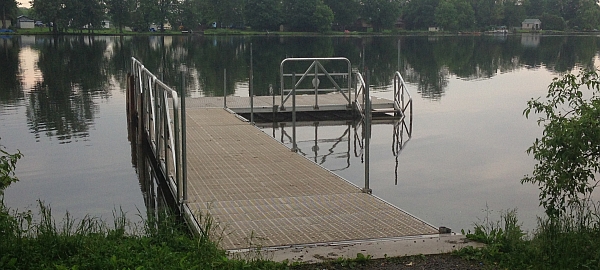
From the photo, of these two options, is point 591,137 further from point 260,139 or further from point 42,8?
point 42,8

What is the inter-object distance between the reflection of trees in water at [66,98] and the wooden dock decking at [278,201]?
18.5ft

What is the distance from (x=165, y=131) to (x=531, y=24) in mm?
122888

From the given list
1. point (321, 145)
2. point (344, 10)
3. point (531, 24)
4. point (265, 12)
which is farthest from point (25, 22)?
point (321, 145)

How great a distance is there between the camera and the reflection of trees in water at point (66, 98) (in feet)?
57.1

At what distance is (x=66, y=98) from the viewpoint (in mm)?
23109

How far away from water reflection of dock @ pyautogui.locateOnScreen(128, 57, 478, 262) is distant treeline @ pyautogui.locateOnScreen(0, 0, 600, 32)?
83.0m

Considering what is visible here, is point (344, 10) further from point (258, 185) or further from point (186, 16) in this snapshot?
point (258, 185)

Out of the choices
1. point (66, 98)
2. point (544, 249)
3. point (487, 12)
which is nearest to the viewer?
point (544, 249)

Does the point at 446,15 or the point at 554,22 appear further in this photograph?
the point at 554,22

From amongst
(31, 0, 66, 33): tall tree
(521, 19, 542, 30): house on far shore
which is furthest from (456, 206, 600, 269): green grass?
(521, 19, 542, 30): house on far shore

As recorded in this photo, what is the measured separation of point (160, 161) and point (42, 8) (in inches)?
3301

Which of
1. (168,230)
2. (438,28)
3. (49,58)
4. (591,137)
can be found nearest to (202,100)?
(168,230)

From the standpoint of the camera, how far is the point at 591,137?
6387 millimetres

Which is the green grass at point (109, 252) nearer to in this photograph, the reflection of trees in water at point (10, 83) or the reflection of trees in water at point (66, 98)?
the reflection of trees in water at point (66, 98)
